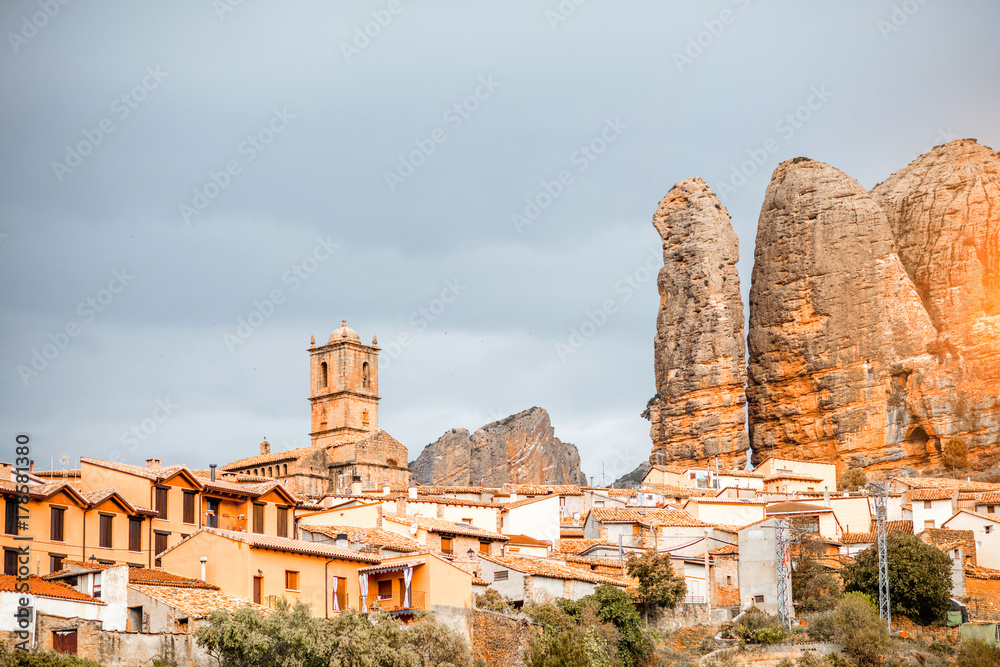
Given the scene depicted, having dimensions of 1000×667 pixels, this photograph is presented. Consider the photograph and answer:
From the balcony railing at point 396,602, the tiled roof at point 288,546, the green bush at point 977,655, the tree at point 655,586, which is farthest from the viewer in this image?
the tree at point 655,586

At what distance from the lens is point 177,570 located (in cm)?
4297

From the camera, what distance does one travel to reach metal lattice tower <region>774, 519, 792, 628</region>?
54578 mm

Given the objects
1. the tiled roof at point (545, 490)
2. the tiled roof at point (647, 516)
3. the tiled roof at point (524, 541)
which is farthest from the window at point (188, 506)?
the tiled roof at point (545, 490)

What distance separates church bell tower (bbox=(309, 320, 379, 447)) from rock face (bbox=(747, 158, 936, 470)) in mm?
31729

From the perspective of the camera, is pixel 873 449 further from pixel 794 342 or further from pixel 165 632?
pixel 165 632

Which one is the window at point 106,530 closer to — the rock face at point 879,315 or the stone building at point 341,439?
the stone building at point 341,439

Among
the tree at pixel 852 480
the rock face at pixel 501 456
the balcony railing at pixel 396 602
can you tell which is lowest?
the balcony railing at pixel 396 602

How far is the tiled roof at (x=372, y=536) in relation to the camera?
159ft

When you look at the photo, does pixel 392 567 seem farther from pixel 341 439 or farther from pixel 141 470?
pixel 341 439

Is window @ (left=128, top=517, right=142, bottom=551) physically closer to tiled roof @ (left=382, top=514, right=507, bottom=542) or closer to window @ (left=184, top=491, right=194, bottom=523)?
window @ (left=184, top=491, right=194, bottom=523)

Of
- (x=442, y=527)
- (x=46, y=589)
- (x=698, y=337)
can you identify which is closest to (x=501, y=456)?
(x=698, y=337)

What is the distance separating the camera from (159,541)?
4709 cm

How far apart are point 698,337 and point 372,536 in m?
66.8

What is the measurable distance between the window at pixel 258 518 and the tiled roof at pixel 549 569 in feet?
26.7
